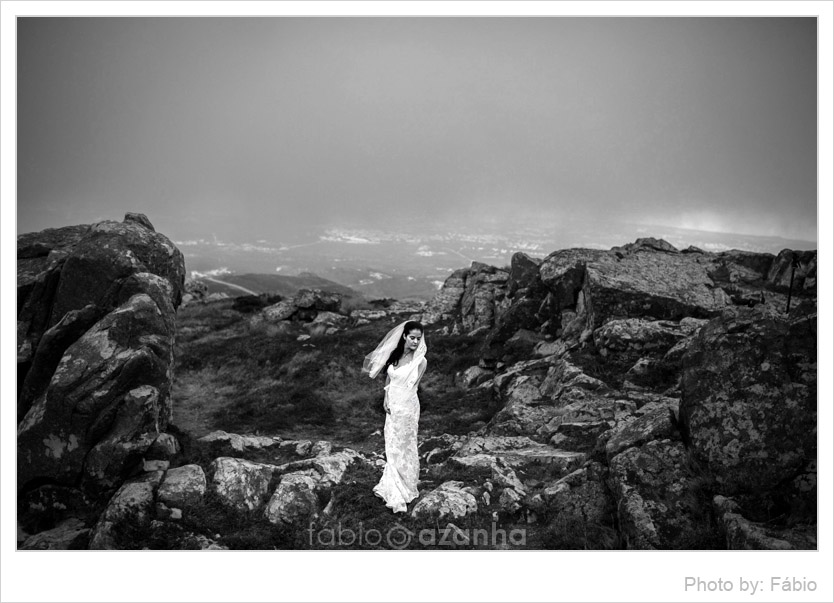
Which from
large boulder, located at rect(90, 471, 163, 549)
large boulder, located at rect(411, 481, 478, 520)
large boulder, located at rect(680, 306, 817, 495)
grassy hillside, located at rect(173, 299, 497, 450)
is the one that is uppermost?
large boulder, located at rect(680, 306, 817, 495)

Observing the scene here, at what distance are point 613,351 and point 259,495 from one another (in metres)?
14.0

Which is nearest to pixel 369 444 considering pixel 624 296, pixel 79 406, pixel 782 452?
pixel 79 406

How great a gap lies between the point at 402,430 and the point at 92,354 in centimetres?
903

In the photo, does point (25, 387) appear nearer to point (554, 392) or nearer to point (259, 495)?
point (259, 495)

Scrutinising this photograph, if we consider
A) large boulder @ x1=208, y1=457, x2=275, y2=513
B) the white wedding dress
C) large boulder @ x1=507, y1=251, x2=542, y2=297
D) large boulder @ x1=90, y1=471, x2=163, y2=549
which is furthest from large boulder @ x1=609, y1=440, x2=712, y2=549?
large boulder @ x1=507, y1=251, x2=542, y2=297

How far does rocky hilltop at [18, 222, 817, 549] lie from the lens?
1036cm

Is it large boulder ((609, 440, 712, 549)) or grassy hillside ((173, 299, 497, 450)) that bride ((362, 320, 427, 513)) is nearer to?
grassy hillside ((173, 299, 497, 450))

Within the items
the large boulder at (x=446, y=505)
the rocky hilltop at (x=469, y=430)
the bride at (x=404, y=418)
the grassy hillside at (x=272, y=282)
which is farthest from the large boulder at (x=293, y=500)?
the grassy hillside at (x=272, y=282)

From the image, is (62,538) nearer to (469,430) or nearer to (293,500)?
(293,500)

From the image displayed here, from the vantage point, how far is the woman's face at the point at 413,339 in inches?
469

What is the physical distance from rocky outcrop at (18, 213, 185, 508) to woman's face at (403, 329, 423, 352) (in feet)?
24.4

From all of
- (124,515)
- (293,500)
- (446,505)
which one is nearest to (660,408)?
(446,505)

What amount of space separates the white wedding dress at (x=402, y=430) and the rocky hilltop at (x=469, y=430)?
23.1 inches

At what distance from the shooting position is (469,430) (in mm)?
17734
